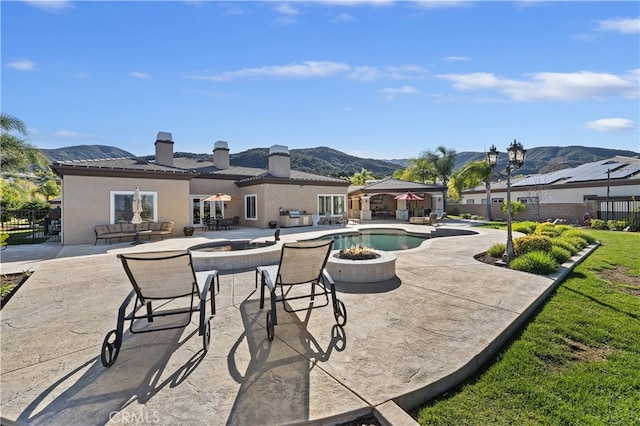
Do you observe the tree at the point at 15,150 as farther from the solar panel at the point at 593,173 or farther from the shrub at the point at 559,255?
the solar panel at the point at 593,173

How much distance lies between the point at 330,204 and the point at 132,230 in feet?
43.3

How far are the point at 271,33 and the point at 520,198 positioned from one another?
28.5m

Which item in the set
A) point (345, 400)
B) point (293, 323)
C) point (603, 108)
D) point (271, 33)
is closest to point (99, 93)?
point (271, 33)

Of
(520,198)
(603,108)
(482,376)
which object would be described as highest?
(603,108)

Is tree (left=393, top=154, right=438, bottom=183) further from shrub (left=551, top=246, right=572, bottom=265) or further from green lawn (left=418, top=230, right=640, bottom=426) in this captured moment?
green lawn (left=418, top=230, right=640, bottom=426)

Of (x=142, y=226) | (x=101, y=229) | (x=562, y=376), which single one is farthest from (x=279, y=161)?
(x=562, y=376)

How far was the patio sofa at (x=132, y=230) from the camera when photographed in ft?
44.7

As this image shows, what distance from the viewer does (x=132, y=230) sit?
14.5m

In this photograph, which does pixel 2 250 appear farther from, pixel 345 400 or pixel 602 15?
pixel 602 15

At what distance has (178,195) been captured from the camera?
1631cm

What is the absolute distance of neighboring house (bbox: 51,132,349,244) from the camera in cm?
1395

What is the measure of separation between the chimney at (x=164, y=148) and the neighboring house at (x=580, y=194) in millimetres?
29080

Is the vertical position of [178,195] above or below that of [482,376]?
above

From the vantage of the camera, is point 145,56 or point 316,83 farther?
point 316,83
